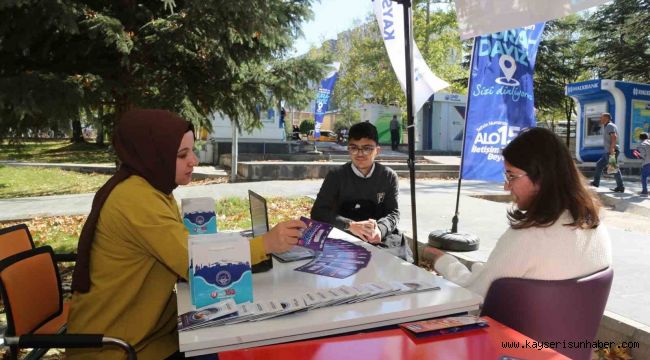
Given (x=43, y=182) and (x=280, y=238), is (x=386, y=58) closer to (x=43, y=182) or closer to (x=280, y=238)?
(x=43, y=182)

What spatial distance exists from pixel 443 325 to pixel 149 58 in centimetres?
459

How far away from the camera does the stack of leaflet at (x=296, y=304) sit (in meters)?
1.55

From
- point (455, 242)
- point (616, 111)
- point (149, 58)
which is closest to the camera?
point (149, 58)

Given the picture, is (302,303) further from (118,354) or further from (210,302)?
(118,354)

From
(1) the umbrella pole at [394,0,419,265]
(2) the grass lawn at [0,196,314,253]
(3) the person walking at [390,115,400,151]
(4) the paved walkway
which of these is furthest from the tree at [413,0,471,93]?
(1) the umbrella pole at [394,0,419,265]

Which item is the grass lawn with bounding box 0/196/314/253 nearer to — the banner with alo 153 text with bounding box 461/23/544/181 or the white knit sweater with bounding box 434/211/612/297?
the banner with alo 153 text with bounding box 461/23/544/181

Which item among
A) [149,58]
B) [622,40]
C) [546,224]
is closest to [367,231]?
[546,224]

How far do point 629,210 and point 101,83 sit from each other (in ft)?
32.1

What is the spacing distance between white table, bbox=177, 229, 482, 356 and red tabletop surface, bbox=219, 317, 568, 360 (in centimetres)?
4

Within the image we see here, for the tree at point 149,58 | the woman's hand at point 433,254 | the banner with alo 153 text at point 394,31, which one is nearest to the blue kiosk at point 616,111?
the tree at point 149,58

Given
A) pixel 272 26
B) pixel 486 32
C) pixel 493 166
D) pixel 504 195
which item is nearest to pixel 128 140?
pixel 486 32

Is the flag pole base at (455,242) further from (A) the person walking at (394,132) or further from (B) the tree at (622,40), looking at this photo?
(B) the tree at (622,40)

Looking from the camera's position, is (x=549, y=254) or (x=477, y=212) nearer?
(x=549, y=254)

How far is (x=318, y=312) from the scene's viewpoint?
5.33 ft
